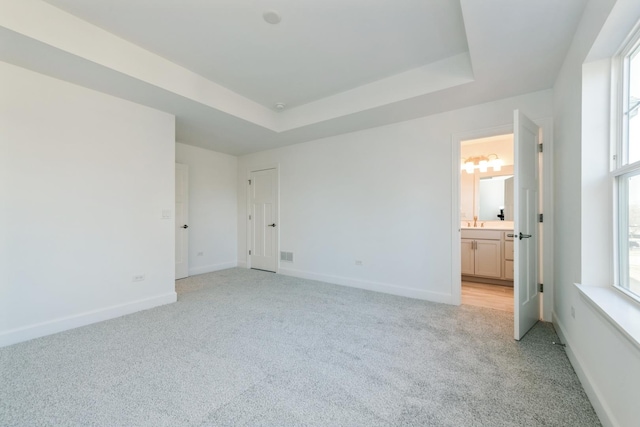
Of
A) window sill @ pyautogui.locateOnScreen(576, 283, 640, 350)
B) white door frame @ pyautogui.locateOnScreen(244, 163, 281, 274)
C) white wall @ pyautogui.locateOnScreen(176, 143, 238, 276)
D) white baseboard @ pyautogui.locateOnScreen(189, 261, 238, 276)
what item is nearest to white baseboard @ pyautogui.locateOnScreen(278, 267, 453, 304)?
white door frame @ pyautogui.locateOnScreen(244, 163, 281, 274)

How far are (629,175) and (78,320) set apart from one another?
14.9 feet

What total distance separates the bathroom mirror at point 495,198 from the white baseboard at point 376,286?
7.53 feet

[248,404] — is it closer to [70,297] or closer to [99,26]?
[70,297]

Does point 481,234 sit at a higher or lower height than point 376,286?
higher

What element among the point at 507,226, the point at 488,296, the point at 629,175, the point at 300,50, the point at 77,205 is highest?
the point at 300,50

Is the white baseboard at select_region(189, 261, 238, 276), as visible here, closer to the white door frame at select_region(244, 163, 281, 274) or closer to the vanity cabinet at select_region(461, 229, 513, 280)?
the white door frame at select_region(244, 163, 281, 274)

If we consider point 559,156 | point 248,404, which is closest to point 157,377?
point 248,404

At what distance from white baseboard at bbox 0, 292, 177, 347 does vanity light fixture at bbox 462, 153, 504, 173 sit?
5.15 m

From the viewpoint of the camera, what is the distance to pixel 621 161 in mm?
1630

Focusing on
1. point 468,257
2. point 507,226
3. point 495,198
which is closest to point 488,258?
point 468,257

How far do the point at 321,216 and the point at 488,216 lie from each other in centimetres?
302

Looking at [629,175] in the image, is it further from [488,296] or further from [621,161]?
[488,296]

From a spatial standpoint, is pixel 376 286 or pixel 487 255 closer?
pixel 376 286

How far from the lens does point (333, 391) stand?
1.68 meters
